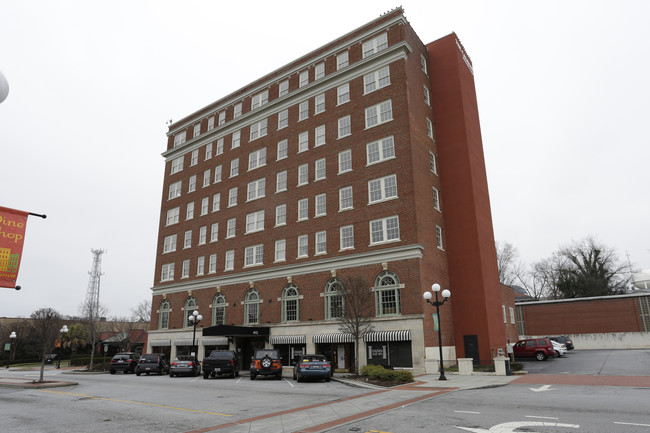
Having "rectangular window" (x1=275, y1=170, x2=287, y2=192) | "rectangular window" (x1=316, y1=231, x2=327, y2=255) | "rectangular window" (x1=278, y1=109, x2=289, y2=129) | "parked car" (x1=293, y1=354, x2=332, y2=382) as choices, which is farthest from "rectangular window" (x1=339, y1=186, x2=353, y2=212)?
"parked car" (x1=293, y1=354, x2=332, y2=382)

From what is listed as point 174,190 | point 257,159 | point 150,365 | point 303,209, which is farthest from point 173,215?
point 150,365

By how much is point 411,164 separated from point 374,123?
220 inches

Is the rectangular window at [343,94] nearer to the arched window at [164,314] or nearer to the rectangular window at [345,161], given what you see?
the rectangular window at [345,161]

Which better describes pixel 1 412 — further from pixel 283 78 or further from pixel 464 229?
pixel 283 78

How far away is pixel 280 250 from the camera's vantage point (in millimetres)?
39625

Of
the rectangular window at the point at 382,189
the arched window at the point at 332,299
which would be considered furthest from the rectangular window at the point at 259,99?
the arched window at the point at 332,299

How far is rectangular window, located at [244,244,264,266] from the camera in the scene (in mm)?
41219

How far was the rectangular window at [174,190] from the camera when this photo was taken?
174 ft

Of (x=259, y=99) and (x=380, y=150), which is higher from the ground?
(x=259, y=99)

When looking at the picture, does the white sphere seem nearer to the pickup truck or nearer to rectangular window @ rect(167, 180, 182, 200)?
the pickup truck

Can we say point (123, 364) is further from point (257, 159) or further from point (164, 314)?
point (257, 159)

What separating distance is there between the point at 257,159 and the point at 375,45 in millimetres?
15700

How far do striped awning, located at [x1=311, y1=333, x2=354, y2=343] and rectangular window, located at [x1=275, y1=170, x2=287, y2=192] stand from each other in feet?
45.9

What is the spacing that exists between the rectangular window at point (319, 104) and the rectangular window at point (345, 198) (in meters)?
8.65
